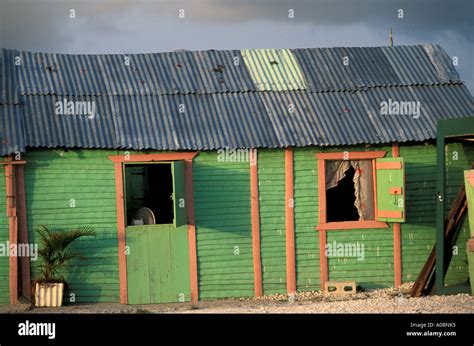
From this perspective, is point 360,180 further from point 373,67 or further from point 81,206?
point 81,206

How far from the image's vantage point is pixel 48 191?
676 inches

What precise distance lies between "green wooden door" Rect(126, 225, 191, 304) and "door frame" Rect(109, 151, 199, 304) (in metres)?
0.09

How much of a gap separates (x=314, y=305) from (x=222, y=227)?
2534mm

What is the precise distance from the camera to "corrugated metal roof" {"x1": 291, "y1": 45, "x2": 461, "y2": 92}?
19.4 metres

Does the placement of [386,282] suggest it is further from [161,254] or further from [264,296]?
[161,254]

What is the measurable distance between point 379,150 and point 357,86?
5.36 ft

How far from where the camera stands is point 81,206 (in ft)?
56.7

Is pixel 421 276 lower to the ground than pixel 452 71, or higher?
lower

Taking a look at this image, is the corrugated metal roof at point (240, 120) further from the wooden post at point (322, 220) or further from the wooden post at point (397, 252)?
the wooden post at point (397, 252)

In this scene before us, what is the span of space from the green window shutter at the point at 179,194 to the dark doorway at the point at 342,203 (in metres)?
3.97

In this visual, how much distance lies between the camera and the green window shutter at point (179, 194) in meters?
16.9

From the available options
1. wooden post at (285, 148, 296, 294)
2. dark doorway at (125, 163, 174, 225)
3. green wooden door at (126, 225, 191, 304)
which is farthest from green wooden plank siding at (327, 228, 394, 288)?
dark doorway at (125, 163, 174, 225)

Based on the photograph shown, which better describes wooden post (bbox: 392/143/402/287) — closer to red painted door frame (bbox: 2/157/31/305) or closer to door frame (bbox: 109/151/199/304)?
door frame (bbox: 109/151/199/304)
